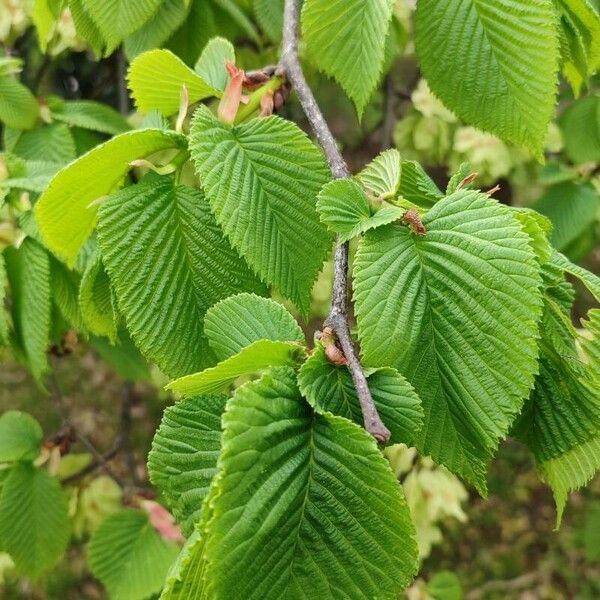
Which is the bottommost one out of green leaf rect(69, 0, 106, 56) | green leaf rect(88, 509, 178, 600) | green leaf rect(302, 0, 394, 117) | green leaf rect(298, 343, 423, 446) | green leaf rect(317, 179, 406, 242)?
green leaf rect(88, 509, 178, 600)

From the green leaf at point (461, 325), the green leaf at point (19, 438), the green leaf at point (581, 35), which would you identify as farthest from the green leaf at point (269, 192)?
the green leaf at point (19, 438)

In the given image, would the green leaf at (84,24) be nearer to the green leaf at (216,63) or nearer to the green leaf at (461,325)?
the green leaf at (216,63)

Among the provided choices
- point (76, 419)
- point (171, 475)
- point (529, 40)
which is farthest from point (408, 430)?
point (76, 419)

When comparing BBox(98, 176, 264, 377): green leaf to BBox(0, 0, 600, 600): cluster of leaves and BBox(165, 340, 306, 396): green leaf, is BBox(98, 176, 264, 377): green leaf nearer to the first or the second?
BBox(0, 0, 600, 600): cluster of leaves

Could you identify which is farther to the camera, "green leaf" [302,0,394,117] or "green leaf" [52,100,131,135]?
"green leaf" [52,100,131,135]

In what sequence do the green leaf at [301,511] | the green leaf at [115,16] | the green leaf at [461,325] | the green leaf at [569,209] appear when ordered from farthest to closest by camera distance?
the green leaf at [569,209] → the green leaf at [115,16] → the green leaf at [461,325] → the green leaf at [301,511]

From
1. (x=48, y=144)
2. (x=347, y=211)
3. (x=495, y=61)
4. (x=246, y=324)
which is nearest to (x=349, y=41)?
(x=495, y=61)

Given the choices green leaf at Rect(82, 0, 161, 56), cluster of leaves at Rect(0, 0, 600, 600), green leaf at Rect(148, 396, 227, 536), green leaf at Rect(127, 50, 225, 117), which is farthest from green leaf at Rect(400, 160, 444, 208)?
green leaf at Rect(82, 0, 161, 56)
